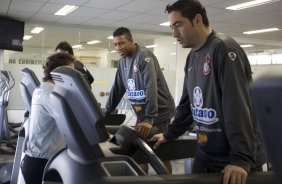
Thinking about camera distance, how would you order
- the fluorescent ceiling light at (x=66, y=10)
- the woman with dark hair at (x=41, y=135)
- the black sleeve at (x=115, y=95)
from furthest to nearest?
the fluorescent ceiling light at (x=66, y=10) < the black sleeve at (x=115, y=95) < the woman with dark hair at (x=41, y=135)

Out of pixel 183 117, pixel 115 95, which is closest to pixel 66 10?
pixel 115 95

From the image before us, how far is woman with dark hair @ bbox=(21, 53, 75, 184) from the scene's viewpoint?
2.02 m

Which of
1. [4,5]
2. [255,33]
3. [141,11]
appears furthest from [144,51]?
[255,33]

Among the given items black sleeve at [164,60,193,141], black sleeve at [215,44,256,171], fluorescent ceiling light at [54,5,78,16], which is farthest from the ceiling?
black sleeve at [215,44,256,171]

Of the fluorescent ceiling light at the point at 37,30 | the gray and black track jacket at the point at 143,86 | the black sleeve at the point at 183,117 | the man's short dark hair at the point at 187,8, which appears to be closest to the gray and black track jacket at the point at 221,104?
the black sleeve at the point at 183,117

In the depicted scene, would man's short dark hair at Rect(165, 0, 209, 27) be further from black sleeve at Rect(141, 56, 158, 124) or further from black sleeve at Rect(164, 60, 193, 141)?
black sleeve at Rect(141, 56, 158, 124)

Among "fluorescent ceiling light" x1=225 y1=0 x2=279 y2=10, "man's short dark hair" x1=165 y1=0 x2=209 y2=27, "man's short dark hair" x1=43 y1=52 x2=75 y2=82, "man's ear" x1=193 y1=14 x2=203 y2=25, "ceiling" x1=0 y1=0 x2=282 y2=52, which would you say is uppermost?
"fluorescent ceiling light" x1=225 y1=0 x2=279 y2=10

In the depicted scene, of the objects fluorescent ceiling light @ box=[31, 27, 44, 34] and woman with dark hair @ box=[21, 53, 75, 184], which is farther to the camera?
fluorescent ceiling light @ box=[31, 27, 44, 34]

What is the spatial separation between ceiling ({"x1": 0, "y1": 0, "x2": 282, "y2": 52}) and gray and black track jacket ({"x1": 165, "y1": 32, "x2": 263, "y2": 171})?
4.67 metres

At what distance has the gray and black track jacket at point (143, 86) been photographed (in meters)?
2.74

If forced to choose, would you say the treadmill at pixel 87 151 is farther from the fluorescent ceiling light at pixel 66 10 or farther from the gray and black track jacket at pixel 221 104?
the fluorescent ceiling light at pixel 66 10

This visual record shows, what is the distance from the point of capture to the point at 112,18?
782 cm

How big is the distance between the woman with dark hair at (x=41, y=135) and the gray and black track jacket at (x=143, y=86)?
805 mm

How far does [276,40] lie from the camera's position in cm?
1178
